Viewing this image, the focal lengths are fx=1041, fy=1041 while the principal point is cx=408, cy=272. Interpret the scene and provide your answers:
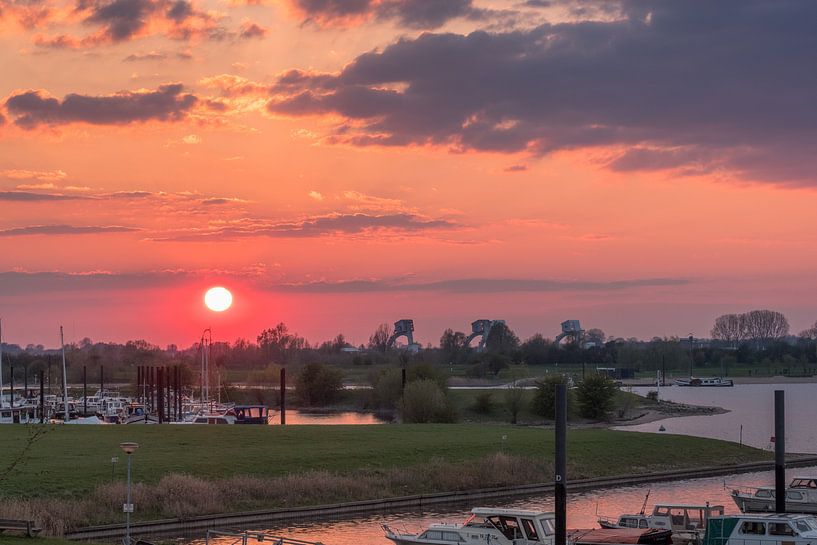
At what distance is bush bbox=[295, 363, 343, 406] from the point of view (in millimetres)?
180375

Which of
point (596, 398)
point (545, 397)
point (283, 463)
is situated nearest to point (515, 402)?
point (545, 397)

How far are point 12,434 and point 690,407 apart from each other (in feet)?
423

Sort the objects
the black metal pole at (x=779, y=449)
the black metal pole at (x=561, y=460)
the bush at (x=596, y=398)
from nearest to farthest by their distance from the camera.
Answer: the black metal pole at (x=561, y=460), the black metal pole at (x=779, y=449), the bush at (x=596, y=398)

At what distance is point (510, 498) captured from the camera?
6869 cm

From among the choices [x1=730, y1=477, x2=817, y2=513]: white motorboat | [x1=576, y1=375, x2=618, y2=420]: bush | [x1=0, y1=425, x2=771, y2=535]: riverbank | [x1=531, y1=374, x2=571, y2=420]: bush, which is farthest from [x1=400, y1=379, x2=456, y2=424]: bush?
[x1=730, y1=477, x2=817, y2=513]: white motorboat

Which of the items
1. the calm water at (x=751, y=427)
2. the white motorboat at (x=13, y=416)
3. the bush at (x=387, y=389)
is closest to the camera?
the white motorboat at (x=13, y=416)

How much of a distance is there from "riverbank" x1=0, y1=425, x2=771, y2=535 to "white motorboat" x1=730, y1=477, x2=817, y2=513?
1772 centimetres

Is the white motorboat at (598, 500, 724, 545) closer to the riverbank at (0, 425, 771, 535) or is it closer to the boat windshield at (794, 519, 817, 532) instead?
the boat windshield at (794, 519, 817, 532)

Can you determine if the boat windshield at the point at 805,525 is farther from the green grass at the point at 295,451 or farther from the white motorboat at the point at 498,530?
the green grass at the point at 295,451

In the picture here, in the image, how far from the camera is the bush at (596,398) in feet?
466

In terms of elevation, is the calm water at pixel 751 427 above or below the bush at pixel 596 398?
below

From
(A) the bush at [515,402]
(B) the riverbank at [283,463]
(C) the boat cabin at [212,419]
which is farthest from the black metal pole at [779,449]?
(A) the bush at [515,402]

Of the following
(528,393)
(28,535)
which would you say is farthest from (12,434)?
(528,393)

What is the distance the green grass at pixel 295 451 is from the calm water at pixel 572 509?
5759mm
